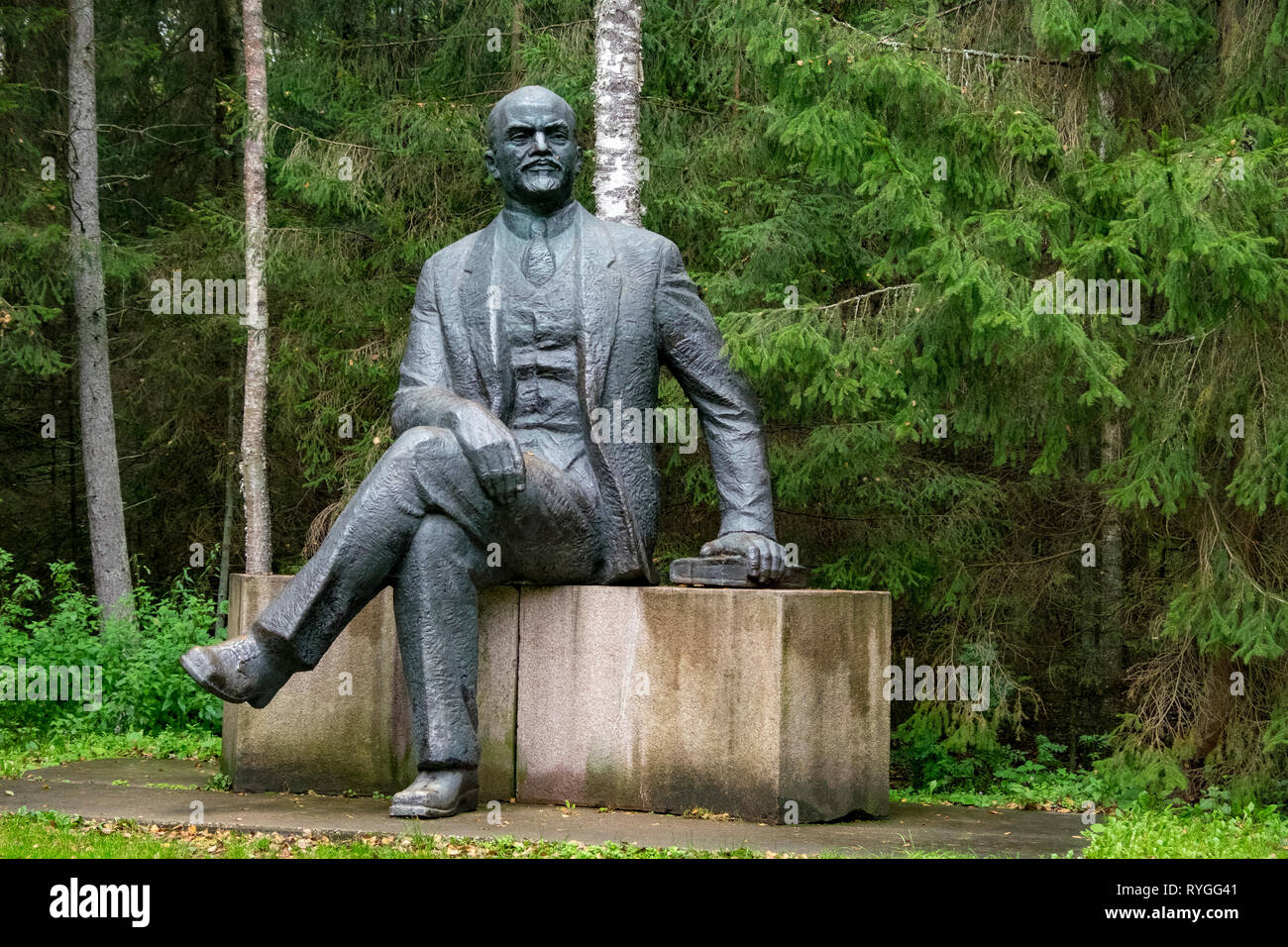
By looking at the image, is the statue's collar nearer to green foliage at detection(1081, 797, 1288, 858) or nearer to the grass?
green foliage at detection(1081, 797, 1288, 858)

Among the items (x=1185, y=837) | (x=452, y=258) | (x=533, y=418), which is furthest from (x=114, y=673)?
(x=1185, y=837)

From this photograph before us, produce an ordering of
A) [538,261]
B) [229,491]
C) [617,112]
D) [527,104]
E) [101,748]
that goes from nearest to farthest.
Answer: [527,104] → [538,261] → [101,748] → [617,112] → [229,491]

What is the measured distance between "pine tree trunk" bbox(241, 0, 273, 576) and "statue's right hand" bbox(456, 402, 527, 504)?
285 inches

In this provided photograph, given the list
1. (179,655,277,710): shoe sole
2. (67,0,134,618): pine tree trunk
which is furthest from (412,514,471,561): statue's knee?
(67,0,134,618): pine tree trunk

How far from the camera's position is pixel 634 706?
17.6ft

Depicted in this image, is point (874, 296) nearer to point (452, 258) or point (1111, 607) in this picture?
point (1111, 607)

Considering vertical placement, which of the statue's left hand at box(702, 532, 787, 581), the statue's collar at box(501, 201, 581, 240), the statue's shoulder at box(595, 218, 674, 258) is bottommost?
the statue's left hand at box(702, 532, 787, 581)

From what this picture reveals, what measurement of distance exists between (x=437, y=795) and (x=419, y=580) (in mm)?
666

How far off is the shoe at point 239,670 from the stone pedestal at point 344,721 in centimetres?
74

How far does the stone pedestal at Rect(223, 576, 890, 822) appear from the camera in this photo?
521 centimetres

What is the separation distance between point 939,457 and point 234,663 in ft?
23.2

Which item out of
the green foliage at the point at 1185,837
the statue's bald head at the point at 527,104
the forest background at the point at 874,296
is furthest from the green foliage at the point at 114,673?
the green foliage at the point at 1185,837

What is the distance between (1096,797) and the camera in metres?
7.46
